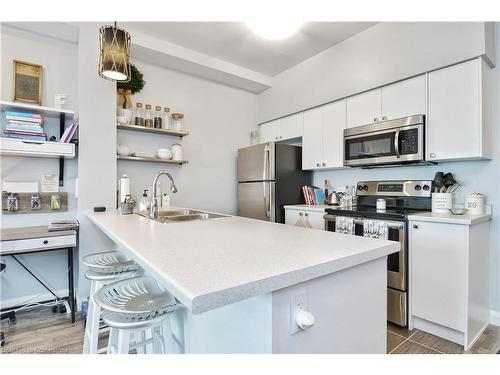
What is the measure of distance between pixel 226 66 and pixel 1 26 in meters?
2.17

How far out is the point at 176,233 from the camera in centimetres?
134

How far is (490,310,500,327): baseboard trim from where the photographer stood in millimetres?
2186

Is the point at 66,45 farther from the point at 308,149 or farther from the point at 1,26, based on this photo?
the point at 308,149

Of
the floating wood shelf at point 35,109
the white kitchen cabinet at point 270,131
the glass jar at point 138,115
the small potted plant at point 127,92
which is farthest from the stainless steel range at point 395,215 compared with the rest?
the floating wood shelf at point 35,109

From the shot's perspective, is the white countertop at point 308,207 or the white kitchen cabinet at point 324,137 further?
the white kitchen cabinet at point 324,137

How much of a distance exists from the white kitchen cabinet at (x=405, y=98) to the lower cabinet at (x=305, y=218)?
114 centimetres

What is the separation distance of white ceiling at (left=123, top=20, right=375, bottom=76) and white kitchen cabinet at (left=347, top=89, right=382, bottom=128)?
2.17 ft

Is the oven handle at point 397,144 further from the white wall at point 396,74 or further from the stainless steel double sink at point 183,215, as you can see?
the stainless steel double sink at point 183,215

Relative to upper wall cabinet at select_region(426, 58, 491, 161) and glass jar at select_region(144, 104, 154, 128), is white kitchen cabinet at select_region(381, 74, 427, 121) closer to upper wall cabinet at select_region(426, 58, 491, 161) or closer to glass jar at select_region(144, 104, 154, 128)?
upper wall cabinet at select_region(426, 58, 491, 161)

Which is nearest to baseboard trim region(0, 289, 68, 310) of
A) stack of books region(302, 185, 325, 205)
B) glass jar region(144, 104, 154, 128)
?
glass jar region(144, 104, 154, 128)

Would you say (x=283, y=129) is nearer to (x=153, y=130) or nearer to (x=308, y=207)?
(x=308, y=207)

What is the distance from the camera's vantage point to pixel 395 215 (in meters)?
2.19

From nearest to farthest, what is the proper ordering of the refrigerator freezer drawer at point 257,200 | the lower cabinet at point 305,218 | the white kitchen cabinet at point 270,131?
1. the lower cabinet at point 305,218
2. the refrigerator freezer drawer at point 257,200
3. the white kitchen cabinet at point 270,131

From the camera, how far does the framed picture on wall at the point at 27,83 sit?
2.49 meters
